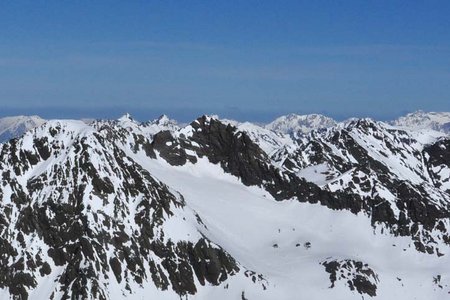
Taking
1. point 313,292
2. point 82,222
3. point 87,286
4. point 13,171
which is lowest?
point 313,292

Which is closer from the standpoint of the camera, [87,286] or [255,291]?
[87,286]

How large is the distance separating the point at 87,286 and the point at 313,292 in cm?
6509

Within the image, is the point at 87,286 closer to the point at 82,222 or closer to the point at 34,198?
the point at 82,222

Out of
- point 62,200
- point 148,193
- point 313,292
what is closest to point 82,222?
point 62,200

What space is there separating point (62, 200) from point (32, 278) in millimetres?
22704

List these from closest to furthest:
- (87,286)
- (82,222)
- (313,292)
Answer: (87,286) → (82,222) → (313,292)

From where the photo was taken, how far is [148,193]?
7785 inches

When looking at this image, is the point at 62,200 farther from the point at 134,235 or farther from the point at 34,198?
the point at 134,235

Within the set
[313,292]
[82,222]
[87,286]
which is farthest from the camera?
[313,292]

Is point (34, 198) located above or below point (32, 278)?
above

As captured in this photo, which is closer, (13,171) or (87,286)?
(87,286)

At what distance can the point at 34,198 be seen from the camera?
187250 millimetres

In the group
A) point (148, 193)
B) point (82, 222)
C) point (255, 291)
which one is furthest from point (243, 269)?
point (82, 222)

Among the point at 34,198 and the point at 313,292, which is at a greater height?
the point at 34,198
